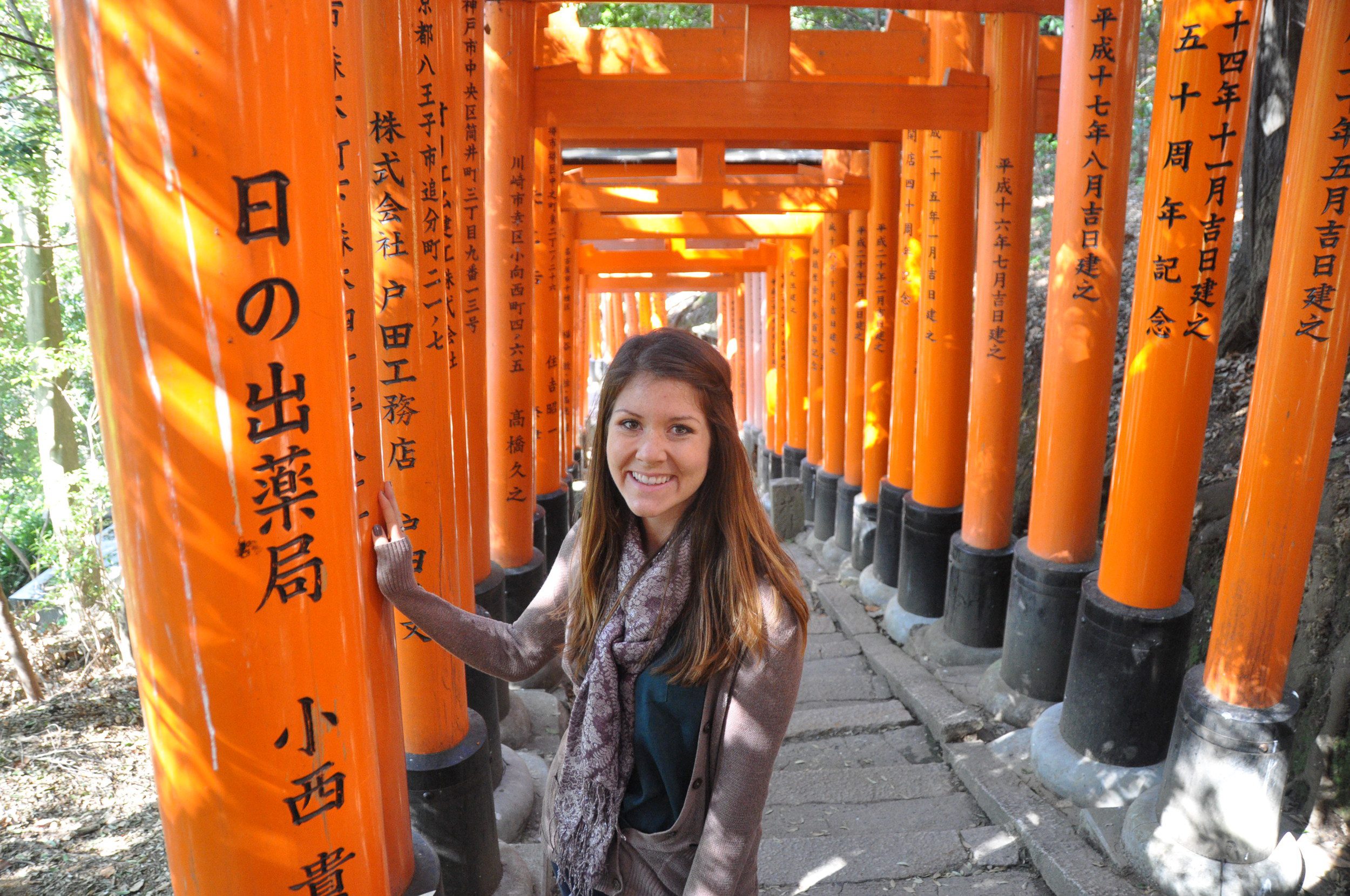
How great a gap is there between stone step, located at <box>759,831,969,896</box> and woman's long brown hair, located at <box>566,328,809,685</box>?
2030mm

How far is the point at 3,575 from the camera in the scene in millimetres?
10023

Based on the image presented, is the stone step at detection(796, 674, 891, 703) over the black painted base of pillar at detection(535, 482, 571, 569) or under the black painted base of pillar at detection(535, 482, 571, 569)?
under

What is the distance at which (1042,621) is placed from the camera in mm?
4344

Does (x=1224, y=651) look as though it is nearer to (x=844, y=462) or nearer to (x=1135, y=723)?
(x=1135, y=723)

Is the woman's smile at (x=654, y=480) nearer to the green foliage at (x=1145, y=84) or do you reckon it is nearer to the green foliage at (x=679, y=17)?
the green foliage at (x=679, y=17)

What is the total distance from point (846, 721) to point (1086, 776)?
4.43 feet

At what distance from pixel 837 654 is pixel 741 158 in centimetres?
598

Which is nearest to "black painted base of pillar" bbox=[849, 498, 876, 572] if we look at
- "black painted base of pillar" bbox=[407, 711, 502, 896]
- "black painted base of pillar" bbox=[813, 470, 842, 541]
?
"black painted base of pillar" bbox=[813, 470, 842, 541]

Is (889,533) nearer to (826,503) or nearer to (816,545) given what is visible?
(826,503)

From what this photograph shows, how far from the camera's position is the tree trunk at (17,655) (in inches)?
192

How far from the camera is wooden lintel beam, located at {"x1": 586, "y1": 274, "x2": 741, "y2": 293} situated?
56.0ft

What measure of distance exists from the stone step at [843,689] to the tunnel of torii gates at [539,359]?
45 cm

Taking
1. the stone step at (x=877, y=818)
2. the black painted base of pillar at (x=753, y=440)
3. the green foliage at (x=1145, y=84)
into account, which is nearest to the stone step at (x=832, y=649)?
the stone step at (x=877, y=818)

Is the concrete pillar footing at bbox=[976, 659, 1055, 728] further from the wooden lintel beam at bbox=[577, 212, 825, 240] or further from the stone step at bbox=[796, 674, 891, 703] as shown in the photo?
the wooden lintel beam at bbox=[577, 212, 825, 240]
